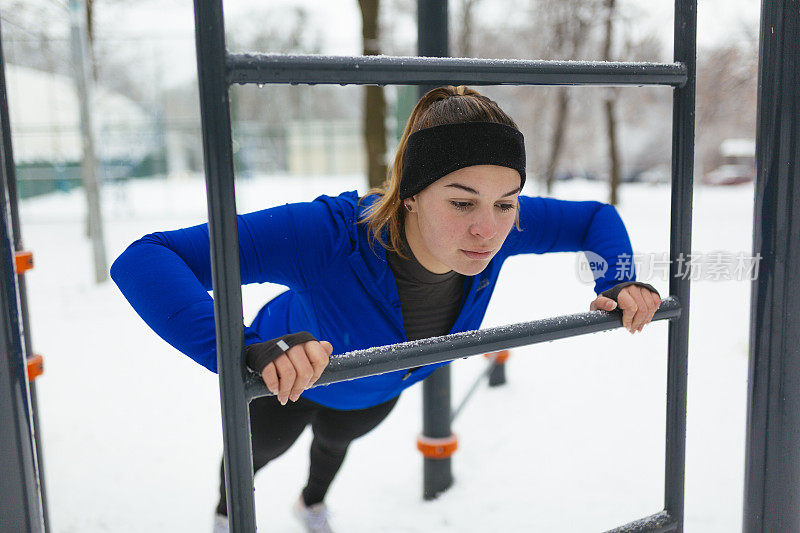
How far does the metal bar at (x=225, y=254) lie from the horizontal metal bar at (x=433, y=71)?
30mm

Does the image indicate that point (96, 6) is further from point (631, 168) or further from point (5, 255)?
point (631, 168)

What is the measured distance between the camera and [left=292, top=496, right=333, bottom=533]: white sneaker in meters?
2.04

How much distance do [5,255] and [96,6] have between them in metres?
6.94

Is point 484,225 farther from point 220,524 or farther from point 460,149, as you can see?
point 220,524

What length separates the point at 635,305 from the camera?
1.27 m

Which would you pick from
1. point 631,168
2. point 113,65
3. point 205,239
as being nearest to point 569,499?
point 205,239

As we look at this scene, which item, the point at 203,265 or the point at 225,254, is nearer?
the point at 225,254

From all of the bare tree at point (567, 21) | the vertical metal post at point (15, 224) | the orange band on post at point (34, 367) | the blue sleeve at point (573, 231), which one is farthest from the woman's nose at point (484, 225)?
the bare tree at point (567, 21)

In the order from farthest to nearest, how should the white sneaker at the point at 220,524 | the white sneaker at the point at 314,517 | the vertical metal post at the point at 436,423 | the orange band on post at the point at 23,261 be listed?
the vertical metal post at the point at 436,423 < the white sneaker at the point at 314,517 < the white sneaker at the point at 220,524 < the orange band on post at the point at 23,261

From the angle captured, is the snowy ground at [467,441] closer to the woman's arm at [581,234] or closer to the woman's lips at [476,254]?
the woman's arm at [581,234]

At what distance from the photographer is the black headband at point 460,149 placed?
1160 mm

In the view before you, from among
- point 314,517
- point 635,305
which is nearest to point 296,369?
point 635,305

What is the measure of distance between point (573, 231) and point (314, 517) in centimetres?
118

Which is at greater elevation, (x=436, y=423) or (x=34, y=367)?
(x=34, y=367)
